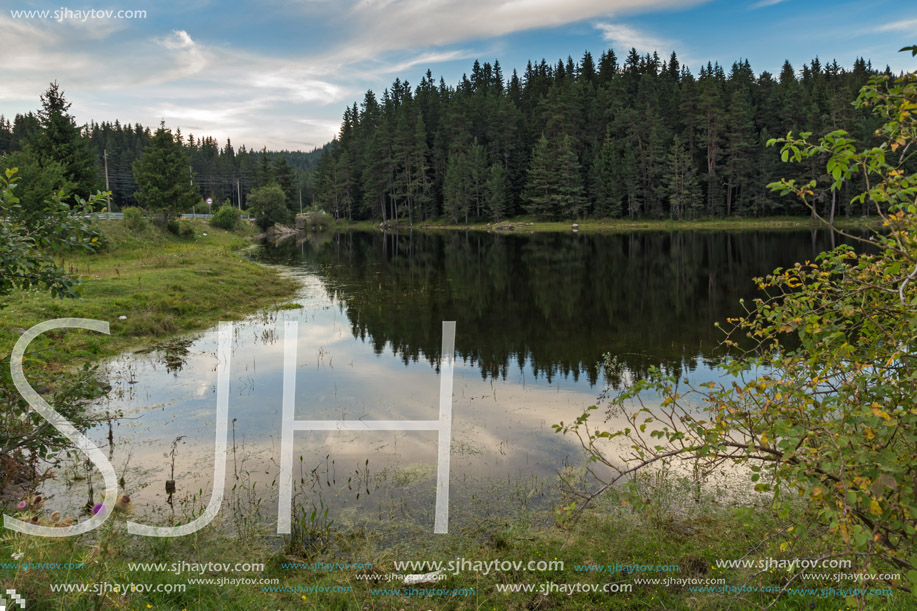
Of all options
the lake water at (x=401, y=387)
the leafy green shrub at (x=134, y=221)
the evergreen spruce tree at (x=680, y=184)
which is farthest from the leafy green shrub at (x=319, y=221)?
the lake water at (x=401, y=387)

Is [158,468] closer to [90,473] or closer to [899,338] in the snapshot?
[90,473]

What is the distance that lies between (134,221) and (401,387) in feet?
136

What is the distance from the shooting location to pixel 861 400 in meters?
4.46

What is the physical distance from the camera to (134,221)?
47094mm

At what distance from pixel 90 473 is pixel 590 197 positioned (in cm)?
8844

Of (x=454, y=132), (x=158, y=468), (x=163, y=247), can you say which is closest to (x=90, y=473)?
(x=158, y=468)

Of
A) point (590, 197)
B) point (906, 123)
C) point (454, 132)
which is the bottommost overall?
point (906, 123)

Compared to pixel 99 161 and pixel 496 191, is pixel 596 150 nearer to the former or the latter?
pixel 496 191

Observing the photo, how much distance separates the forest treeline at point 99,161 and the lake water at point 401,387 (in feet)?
16.2

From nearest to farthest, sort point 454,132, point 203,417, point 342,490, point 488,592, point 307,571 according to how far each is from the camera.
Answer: point 488,592 < point 307,571 < point 342,490 < point 203,417 < point 454,132

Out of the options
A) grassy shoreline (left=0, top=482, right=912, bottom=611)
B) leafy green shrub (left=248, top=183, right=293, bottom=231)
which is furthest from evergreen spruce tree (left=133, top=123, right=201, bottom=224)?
grassy shoreline (left=0, top=482, right=912, bottom=611)

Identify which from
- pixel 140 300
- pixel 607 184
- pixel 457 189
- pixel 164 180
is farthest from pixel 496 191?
pixel 140 300

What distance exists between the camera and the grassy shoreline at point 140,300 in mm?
16297

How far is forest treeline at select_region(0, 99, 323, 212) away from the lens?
40.9 meters
